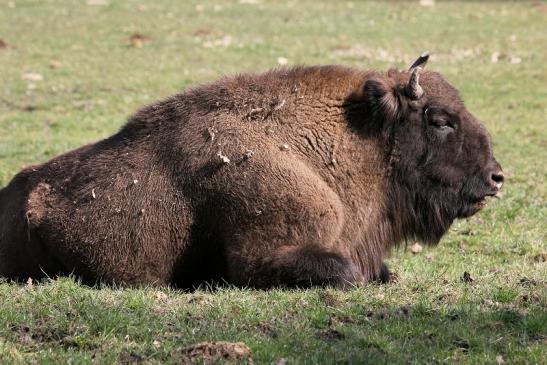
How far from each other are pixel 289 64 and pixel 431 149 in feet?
40.9

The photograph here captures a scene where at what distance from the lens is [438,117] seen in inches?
323

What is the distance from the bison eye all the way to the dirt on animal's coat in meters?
3.10

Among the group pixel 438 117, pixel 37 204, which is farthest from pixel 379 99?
pixel 37 204

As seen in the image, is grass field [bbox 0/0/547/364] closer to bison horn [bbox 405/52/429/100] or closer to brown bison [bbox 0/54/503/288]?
brown bison [bbox 0/54/503/288]

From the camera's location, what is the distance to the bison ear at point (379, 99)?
8031 millimetres

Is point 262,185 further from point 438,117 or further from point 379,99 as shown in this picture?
point 438,117

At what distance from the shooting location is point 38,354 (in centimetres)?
588

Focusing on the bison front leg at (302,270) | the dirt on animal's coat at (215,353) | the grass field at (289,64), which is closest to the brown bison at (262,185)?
the bison front leg at (302,270)

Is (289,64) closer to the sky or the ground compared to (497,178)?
closer to the ground

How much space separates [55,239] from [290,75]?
2.26 metres

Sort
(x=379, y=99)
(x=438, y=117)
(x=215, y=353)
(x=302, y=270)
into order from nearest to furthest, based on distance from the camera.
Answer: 1. (x=215, y=353)
2. (x=302, y=270)
3. (x=379, y=99)
4. (x=438, y=117)

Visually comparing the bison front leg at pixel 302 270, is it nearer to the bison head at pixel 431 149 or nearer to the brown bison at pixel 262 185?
the brown bison at pixel 262 185

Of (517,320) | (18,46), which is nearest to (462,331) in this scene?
(517,320)

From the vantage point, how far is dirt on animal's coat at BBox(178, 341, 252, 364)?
5.72m
